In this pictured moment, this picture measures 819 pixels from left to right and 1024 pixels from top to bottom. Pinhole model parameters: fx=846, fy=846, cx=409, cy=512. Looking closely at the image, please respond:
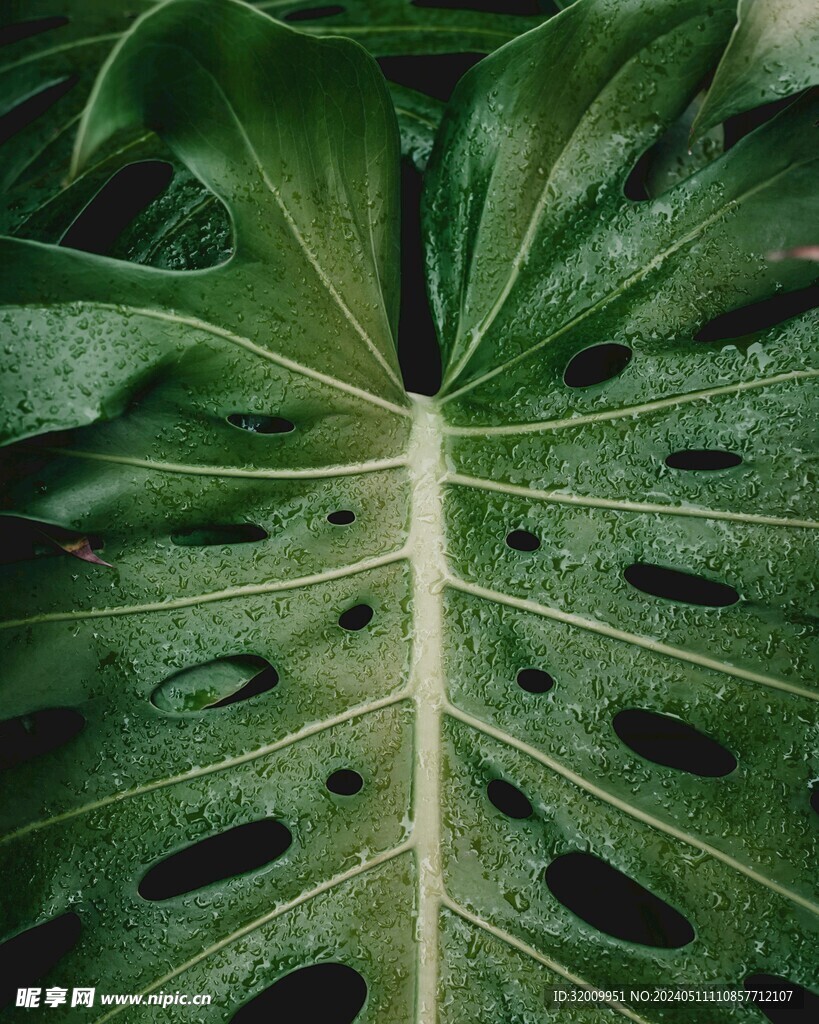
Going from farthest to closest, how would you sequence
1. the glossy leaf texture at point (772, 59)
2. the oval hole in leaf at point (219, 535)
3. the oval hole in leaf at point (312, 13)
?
the oval hole in leaf at point (312, 13) < the oval hole in leaf at point (219, 535) < the glossy leaf texture at point (772, 59)

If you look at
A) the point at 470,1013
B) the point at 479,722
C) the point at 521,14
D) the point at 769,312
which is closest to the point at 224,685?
the point at 479,722

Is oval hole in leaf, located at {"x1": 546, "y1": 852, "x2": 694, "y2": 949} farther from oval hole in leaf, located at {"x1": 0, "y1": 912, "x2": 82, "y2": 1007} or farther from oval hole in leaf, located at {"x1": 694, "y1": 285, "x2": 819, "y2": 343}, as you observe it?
oval hole in leaf, located at {"x1": 694, "y1": 285, "x2": 819, "y2": 343}

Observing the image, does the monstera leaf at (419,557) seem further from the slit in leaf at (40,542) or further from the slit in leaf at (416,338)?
the slit in leaf at (416,338)

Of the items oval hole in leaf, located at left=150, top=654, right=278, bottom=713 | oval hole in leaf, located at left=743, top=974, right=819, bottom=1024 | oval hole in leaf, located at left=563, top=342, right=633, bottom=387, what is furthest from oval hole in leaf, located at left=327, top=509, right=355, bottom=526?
oval hole in leaf, located at left=743, top=974, right=819, bottom=1024

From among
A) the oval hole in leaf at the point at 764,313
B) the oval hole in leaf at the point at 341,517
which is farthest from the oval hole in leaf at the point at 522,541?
the oval hole in leaf at the point at 764,313

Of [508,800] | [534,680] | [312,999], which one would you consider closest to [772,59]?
[534,680]

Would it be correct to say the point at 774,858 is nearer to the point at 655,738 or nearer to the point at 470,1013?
the point at 655,738
